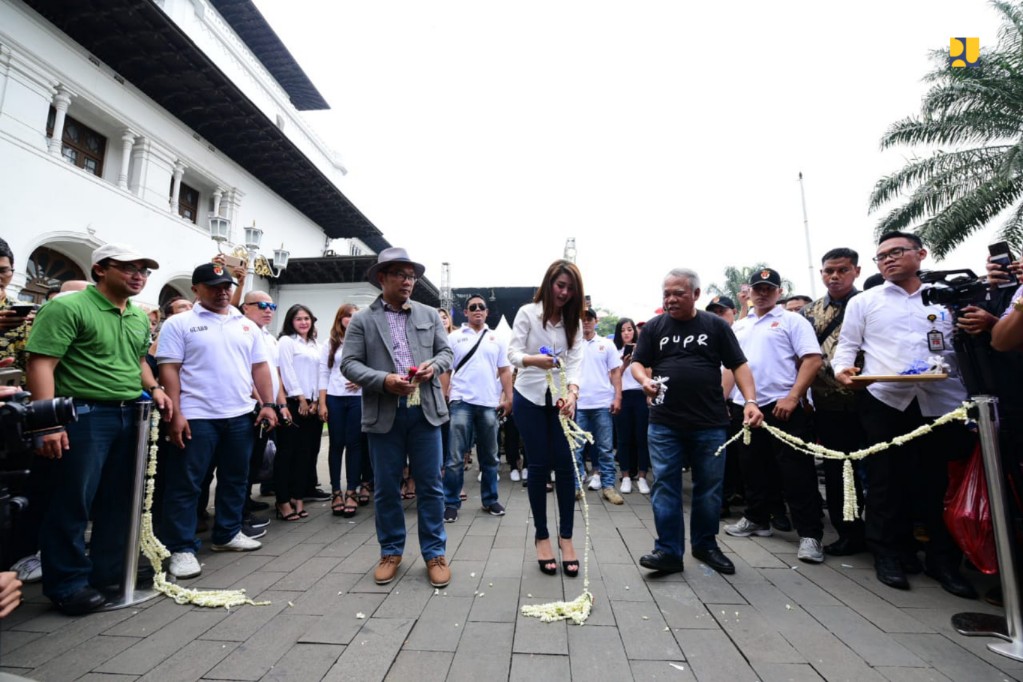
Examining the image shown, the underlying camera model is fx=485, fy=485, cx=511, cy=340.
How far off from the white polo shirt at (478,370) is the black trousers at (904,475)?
9.85ft

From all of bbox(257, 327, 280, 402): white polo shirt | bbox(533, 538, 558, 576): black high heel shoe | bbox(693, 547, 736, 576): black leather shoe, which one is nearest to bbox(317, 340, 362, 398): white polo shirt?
bbox(257, 327, 280, 402): white polo shirt

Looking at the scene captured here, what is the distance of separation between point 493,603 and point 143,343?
8.84 ft

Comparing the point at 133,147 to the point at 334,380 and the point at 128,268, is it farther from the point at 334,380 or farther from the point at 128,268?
the point at 128,268

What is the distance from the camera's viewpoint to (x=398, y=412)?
10.2 ft

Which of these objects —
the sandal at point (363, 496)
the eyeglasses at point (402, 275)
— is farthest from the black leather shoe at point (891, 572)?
the sandal at point (363, 496)

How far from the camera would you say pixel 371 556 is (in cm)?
352

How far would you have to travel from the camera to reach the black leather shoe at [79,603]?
2588 millimetres

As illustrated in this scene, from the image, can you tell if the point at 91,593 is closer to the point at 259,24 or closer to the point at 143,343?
the point at 143,343

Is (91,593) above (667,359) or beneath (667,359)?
beneath

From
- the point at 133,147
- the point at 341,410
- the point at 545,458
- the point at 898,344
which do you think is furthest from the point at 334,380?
the point at 133,147

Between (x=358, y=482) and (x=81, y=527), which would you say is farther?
(x=358, y=482)

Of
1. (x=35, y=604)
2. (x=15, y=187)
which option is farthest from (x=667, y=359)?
(x=15, y=187)

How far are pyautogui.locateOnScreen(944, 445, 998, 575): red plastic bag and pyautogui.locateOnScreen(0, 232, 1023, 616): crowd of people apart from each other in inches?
10.2

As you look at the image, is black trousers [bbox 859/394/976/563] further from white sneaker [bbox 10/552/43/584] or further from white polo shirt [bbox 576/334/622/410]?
white sneaker [bbox 10/552/43/584]
